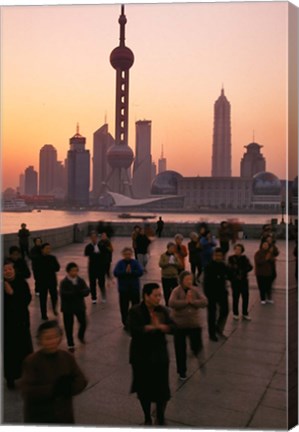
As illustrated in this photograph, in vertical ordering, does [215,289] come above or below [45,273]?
below

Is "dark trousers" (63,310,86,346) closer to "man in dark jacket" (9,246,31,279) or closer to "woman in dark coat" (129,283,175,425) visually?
"man in dark jacket" (9,246,31,279)

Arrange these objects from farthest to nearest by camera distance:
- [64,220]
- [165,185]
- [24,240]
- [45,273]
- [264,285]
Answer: [165,185]
[64,220]
[24,240]
[264,285]
[45,273]

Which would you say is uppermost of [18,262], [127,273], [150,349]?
[18,262]

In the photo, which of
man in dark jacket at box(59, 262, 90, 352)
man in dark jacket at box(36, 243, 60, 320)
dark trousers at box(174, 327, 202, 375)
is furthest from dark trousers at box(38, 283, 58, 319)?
dark trousers at box(174, 327, 202, 375)

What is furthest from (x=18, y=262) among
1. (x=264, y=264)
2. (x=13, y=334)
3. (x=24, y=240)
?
(x=24, y=240)

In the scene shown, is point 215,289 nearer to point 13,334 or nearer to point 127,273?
point 127,273

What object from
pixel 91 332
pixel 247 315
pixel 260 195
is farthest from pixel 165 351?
pixel 260 195

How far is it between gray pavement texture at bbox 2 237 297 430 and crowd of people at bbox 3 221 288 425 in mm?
177

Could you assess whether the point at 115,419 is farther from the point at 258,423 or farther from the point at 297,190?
the point at 297,190

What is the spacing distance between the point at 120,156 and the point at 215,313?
276ft

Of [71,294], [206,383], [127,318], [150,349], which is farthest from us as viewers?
[71,294]

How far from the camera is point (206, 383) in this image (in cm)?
412

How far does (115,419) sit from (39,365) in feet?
3.79

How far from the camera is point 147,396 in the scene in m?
3.38
